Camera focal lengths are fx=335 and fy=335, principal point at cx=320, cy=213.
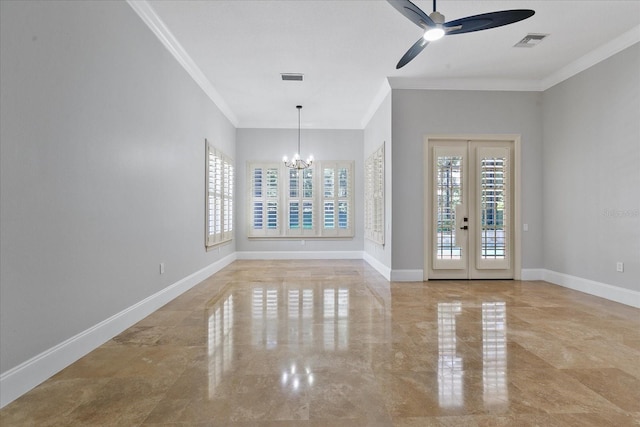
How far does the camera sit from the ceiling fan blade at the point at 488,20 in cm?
269

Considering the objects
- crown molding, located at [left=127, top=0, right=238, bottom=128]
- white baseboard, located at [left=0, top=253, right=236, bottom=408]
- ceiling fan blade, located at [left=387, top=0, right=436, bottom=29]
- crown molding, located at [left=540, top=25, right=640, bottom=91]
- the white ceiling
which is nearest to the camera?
white baseboard, located at [left=0, top=253, right=236, bottom=408]

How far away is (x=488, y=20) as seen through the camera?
277 cm

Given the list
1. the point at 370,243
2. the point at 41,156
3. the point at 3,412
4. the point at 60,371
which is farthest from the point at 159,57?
the point at 370,243

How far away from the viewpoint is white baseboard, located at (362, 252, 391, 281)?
5848 millimetres

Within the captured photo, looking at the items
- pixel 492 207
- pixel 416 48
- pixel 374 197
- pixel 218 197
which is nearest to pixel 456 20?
pixel 416 48

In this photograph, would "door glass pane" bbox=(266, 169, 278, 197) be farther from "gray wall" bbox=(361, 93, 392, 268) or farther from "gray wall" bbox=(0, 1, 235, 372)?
"gray wall" bbox=(0, 1, 235, 372)

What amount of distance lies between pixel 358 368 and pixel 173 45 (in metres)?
4.40

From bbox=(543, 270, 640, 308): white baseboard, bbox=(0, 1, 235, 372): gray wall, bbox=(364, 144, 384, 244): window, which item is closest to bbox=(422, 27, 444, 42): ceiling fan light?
bbox=(0, 1, 235, 372): gray wall

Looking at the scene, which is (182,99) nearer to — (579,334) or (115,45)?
(115,45)

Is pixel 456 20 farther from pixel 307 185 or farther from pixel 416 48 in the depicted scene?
pixel 307 185

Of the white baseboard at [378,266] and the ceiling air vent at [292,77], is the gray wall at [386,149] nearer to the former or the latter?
the white baseboard at [378,266]

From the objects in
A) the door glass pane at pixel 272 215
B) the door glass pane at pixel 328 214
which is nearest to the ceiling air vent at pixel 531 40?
the door glass pane at pixel 328 214

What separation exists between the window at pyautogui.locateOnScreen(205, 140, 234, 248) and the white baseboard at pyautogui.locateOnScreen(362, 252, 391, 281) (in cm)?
320

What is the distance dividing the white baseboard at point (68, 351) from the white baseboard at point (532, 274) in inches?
223
